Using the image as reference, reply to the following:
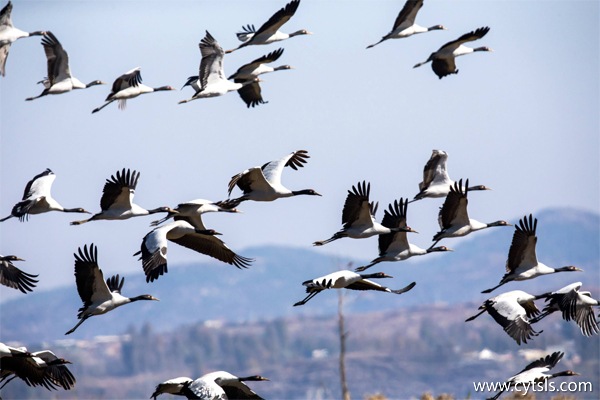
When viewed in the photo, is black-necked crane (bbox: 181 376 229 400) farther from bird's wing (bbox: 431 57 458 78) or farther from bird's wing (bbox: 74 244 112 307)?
bird's wing (bbox: 431 57 458 78)

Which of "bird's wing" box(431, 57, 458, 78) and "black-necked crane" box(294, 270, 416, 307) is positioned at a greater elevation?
"bird's wing" box(431, 57, 458, 78)

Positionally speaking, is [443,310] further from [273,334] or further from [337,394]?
[337,394]

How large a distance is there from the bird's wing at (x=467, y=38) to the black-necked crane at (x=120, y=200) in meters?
7.32

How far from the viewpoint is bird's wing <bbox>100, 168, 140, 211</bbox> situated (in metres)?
19.5

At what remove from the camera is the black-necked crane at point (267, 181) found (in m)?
19.8

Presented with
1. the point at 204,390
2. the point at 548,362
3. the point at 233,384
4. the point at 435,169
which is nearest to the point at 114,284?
the point at 233,384

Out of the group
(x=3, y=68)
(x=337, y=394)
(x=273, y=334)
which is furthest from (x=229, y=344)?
(x=3, y=68)

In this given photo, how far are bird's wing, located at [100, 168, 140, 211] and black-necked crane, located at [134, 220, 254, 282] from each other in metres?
0.76

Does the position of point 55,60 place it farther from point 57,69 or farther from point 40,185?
point 40,185

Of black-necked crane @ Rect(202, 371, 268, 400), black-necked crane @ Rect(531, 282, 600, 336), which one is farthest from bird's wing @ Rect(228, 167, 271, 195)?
black-necked crane @ Rect(531, 282, 600, 336)

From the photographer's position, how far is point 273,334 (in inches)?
7495

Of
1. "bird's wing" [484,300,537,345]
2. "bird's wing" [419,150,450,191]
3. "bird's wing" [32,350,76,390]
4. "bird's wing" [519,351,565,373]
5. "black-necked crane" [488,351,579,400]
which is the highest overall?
"bird's wing" [419,150,450,191]

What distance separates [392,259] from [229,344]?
162444 mm

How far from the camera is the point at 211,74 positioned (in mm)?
23656
